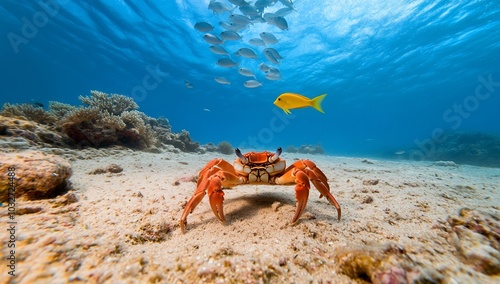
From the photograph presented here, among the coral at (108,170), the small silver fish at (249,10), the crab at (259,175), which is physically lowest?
the crab at (259,175)

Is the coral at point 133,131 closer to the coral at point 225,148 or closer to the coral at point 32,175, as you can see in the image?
the coral at point 32,175

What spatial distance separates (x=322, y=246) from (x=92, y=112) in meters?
8.06

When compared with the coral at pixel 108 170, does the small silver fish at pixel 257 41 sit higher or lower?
higher

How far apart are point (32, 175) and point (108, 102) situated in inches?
328

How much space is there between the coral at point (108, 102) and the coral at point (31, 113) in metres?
1.75

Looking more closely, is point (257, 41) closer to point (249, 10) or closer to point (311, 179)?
point (249, 10)

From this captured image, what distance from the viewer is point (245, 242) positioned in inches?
77.1

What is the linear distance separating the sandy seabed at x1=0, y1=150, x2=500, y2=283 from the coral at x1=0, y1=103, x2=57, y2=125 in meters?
5.79

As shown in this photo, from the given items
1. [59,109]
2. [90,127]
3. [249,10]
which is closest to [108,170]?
[90,127]

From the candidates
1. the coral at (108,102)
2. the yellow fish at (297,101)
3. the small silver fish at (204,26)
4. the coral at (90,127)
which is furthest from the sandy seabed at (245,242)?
the small silver fish at (204,26)

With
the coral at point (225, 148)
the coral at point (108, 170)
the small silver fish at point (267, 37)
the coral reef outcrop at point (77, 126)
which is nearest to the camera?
the coral at point (108, 170)

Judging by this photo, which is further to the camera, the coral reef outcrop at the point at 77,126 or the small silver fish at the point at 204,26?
the small silver fish at the point at 204,26

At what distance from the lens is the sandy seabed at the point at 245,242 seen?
1363mm

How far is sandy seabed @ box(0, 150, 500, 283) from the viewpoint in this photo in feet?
4.47
